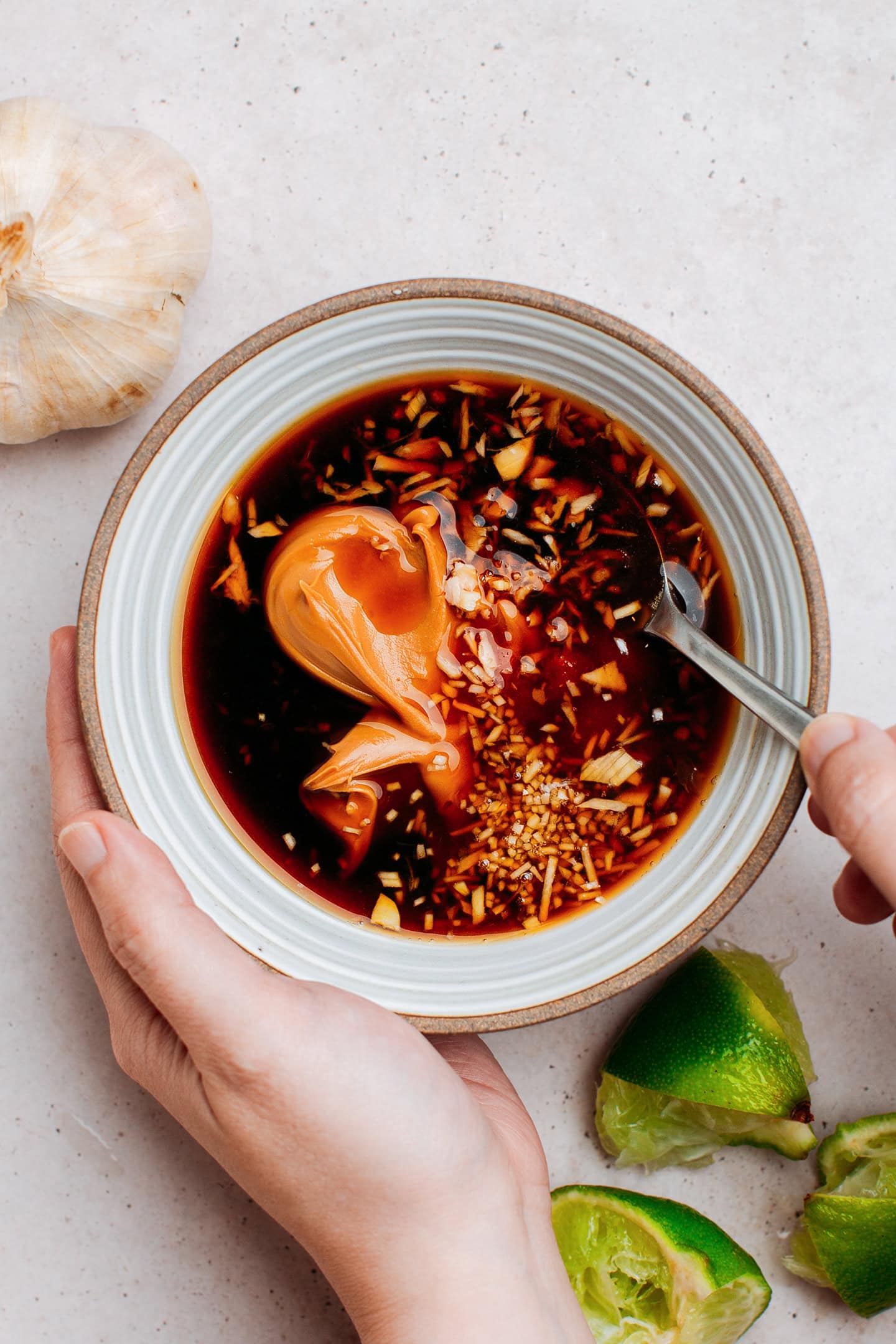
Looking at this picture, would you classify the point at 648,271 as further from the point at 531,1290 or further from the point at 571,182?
the point at 531,1290

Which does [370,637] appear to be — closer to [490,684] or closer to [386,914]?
[490,684]

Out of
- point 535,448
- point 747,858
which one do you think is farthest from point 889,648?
point 535,448

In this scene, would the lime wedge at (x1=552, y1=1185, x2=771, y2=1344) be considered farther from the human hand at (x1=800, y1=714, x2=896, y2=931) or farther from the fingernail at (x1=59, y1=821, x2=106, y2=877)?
the fingernail at (x1=59, y1=821, x2=106, y2=877)

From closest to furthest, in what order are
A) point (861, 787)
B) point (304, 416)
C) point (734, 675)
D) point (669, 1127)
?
point (861, 787) → point (734, 675) → point (304, 416) → point (669, 1127)

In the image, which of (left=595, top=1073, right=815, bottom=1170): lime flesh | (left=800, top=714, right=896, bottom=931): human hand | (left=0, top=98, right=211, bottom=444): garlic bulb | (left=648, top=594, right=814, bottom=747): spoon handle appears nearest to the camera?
(left=800, top=714, right=896, bottom=931): human hand

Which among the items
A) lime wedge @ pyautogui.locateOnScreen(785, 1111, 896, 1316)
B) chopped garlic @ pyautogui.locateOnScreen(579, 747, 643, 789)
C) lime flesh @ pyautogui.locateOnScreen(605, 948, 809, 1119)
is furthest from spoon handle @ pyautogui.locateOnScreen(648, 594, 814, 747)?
lime wedge @ pyautogui.locateOnScreen(785, 1111, 896, 1316)

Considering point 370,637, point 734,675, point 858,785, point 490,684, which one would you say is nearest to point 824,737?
point 858,785

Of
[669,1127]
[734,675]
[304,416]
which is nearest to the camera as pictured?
[734,675]
